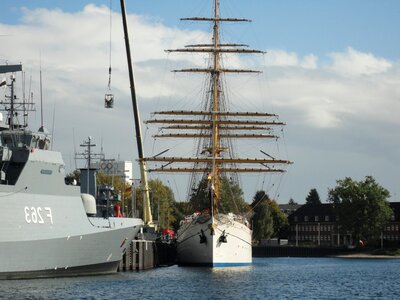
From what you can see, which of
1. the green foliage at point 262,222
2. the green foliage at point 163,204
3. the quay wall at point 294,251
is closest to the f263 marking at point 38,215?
the green foliage at point 163,204

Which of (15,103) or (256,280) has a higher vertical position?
(15,103)

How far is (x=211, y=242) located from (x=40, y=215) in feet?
86.4

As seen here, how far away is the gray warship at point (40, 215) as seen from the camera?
49.1 metres

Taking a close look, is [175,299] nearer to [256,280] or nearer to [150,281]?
[150,281]

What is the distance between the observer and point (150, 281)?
56094 millimetres

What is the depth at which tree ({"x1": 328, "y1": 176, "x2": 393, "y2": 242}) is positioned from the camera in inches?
5551

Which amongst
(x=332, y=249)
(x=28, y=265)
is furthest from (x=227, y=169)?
(x=332, y=249)

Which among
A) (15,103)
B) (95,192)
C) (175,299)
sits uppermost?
(15,103)

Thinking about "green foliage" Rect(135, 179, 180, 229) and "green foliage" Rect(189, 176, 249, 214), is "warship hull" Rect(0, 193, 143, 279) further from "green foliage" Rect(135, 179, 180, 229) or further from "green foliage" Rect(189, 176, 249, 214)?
"green foliage" Rect(135, 179, 180, 229)

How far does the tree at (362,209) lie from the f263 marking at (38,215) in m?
95.1

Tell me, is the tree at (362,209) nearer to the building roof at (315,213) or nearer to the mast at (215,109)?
the building roof at (315,213)

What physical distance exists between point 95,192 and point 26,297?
2218 cm

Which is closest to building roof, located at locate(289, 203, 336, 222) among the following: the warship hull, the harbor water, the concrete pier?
the concrete pier

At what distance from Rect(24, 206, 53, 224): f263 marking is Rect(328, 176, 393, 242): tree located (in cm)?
9510
